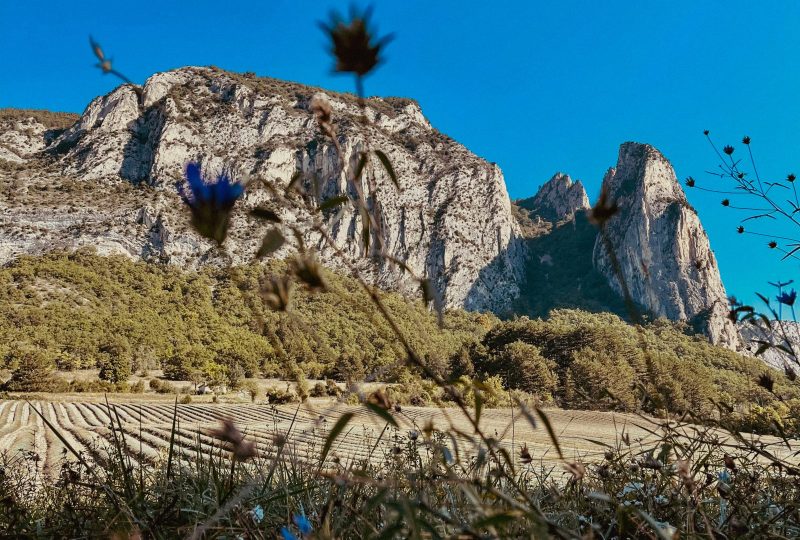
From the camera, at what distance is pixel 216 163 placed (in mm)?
72750

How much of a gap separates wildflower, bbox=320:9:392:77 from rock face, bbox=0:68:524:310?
72.8 metres

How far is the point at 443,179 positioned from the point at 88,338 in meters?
73.6

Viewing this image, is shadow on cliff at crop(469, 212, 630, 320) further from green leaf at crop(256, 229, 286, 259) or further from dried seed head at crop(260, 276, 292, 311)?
green leaf at crop(256, 229, 286, 259)

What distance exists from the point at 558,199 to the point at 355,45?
163 metres

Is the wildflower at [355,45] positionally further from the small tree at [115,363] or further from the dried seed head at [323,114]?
the small tree at [115,363]

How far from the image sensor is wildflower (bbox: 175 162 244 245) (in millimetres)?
609

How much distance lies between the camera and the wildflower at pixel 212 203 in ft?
2.00

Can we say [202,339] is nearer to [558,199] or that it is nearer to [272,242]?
[272,242]

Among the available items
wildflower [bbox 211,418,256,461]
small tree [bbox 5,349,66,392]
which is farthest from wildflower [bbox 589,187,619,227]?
small tree [bbox 5,349,66,392]

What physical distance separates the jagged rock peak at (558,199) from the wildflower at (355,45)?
15044 cm

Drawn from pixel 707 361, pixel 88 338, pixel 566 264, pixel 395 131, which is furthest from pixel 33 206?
pixel 566 264

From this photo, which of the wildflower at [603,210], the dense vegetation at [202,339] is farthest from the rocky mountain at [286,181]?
the wildflower at [603,210]

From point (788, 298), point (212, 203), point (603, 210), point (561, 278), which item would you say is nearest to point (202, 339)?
point (788, 298)

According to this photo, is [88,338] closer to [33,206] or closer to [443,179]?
[33,206]
